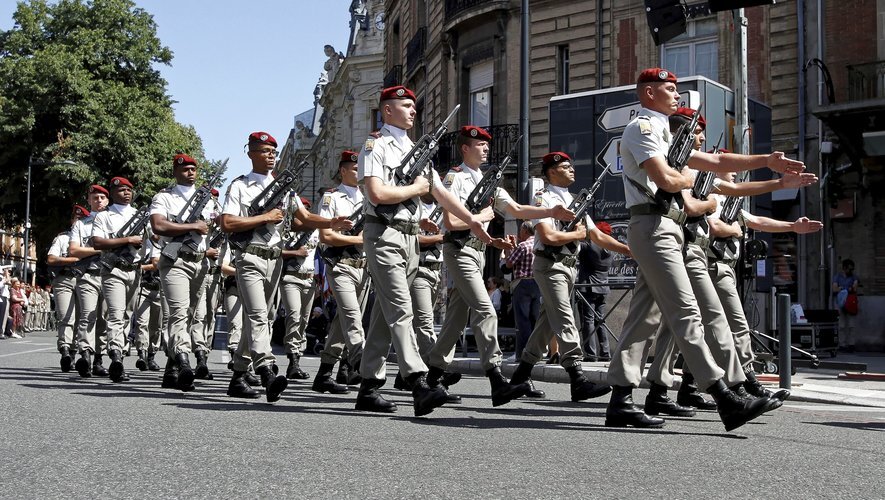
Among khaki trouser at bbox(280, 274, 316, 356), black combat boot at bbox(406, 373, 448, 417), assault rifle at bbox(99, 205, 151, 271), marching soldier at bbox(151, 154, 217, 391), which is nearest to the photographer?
black combat boot at bbox(406, 373, 448, 417)

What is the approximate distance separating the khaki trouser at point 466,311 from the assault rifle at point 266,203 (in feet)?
4.26

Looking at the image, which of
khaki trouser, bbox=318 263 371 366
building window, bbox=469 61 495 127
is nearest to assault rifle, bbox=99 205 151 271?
khaki trouser, bbox=318 263 371 366

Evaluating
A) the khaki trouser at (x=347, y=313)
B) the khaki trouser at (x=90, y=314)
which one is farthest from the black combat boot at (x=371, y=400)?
the khaki trouser at (x=90, y=314)

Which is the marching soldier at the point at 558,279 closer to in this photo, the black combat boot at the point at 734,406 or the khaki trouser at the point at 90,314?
the black combat boot at the point at 734,406

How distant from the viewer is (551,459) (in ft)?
17.5

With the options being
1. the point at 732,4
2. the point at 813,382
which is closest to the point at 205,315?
the point at 813,382

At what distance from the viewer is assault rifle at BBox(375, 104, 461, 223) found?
7.45 m

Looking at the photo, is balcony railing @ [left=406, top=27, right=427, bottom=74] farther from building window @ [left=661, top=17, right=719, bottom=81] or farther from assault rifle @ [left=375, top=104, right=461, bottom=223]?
assault rifle @ [left=375, top=104, right=461, bottom=223]

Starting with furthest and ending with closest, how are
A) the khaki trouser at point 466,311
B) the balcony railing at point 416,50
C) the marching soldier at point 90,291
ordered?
the balcony railing at point 416,50 < the marching soldier at point 90,291 < the khaki trouser at point 466,311

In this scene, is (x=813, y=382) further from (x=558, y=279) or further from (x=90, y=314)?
(x=90, y=314)

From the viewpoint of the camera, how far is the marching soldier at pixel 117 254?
444 inches

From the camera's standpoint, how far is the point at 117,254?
11430mm

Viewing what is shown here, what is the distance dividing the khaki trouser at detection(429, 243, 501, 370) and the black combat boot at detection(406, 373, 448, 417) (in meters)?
0.90

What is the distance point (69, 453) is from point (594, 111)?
12.7m
